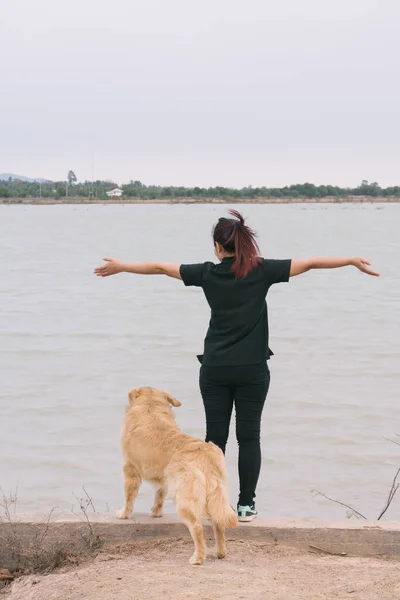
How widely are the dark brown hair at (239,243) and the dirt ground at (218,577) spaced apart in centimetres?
164

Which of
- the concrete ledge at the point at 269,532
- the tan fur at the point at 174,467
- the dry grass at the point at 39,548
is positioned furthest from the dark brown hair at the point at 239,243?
the dry grass at the point at 39,548

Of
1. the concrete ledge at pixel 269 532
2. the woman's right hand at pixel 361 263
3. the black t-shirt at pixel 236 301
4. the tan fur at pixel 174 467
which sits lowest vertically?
the concrete ledge at pixel 269 532

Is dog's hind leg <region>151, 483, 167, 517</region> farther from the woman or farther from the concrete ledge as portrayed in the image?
the woman

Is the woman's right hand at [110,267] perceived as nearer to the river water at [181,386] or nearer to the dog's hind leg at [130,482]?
the dog's hind leg at [130,482]

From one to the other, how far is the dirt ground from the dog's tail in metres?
0.25

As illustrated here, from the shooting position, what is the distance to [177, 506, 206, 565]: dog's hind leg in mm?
4789

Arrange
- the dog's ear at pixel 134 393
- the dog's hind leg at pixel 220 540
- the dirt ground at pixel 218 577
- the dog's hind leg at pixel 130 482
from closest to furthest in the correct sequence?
the dirt ground at pixel 218 577 → the dog's hind leg at pixel 220 540 → the dog's hind leg at pixel 130 482 → the dog's ear at pixel 134 393

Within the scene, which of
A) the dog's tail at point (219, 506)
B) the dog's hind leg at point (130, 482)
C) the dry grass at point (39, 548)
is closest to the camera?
the dog's tail at point (219, 506)

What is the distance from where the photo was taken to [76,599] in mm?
4395

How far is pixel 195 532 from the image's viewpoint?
4789mm

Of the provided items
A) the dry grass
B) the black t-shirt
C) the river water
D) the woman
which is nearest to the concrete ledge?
the dry grass

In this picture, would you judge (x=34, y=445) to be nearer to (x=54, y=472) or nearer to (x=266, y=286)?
(x=54, y=472)

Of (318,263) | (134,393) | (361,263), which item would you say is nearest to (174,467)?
(134,393)

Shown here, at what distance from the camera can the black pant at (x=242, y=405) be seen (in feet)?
17.3
